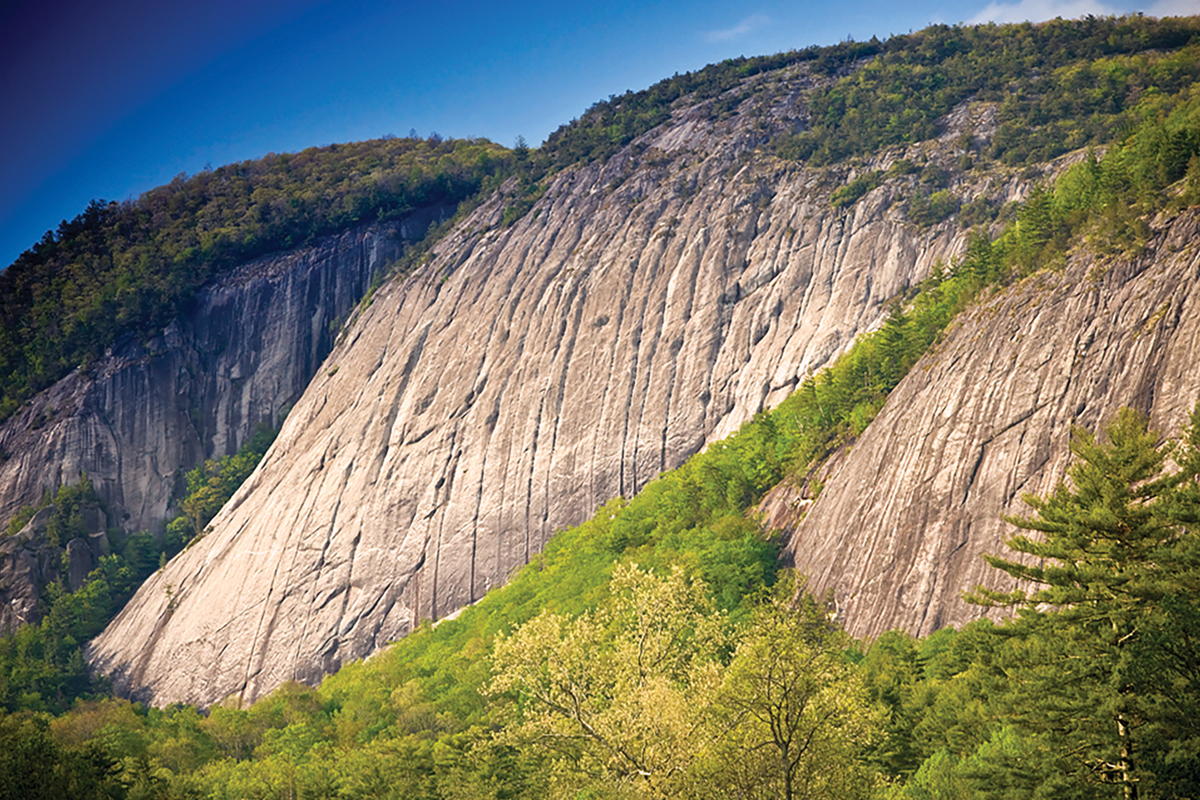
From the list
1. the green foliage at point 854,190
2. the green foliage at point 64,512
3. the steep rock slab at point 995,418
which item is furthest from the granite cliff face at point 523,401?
the steep rock slab at point 995,418

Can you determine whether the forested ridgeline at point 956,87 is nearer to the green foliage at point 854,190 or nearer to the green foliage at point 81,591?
the green foliage at point 854,190

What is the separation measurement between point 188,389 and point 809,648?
3816 inches

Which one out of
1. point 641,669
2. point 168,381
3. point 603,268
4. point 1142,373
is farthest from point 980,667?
point 168,381

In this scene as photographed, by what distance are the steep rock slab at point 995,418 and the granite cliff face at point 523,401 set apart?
21.6 metres

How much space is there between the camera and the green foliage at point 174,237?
4176 inches

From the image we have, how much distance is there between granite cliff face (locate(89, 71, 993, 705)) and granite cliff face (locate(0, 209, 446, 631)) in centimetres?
1375

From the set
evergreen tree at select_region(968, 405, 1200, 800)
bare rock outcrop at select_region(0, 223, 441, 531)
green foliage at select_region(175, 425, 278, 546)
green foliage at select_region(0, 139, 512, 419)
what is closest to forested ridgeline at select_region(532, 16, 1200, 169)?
green foliage at select_region(0, 139, 512, 419)

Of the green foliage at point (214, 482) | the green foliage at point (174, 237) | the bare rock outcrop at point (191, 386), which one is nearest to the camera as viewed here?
the green foliage at point (214, 482)

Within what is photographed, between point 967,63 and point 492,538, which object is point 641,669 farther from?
point 967,63

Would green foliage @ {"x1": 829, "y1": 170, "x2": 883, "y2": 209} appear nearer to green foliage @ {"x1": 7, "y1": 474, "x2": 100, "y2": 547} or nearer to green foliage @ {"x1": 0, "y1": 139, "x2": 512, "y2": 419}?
green foliage @ {"x1": 0, "y1": 139, "x2": 512, "y2": 419}

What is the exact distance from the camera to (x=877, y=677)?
33156mm

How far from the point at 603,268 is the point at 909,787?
203 feet

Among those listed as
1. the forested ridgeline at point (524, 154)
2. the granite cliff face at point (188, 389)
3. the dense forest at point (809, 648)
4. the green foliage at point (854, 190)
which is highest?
the forested ridgeline at point (524, 154)

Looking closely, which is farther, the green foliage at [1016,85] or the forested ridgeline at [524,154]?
the forested ridgeline at [524,154]
